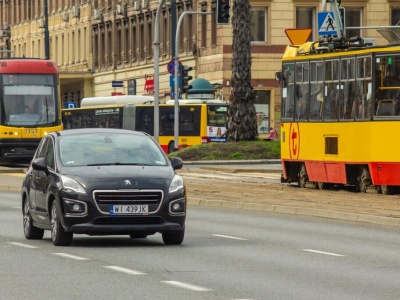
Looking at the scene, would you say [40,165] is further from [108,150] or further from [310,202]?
[310,202]

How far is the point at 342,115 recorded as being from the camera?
1358 inches

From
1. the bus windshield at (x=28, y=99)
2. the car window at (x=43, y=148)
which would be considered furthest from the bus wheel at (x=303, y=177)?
the bus windshield at (x=28, y=99)

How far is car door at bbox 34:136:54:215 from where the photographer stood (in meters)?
20.2

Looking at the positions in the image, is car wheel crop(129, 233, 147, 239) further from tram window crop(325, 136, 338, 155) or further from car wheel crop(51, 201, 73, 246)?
tram window crop(325, 136, 338, 155)

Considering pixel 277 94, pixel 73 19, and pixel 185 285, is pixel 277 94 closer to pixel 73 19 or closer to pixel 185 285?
pixel 73 19

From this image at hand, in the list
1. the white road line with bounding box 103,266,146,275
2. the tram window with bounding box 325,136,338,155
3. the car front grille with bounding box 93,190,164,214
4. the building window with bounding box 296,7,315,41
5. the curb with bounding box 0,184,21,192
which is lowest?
the curb with bounding box 0,184,21,192

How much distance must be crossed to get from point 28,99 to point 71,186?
113ft

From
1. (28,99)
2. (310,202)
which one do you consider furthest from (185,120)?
(310,202)

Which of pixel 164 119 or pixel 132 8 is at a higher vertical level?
pixel 132 8

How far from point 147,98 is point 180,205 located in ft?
182

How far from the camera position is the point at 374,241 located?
20.9 meters

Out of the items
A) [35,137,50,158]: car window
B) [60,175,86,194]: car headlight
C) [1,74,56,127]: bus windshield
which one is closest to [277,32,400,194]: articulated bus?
[35,137,50,158]: car window

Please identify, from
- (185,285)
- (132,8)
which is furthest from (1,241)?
(132,8)

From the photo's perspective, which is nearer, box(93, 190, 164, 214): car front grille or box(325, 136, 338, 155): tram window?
box(93, 190, 164, 214): car front grille
